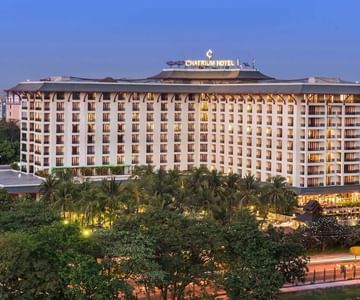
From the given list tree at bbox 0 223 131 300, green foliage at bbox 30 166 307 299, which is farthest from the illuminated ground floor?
tree at bbox 0 223 131 300

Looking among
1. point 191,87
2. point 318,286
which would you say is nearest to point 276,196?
point 318,286

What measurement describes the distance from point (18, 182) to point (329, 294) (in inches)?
1976

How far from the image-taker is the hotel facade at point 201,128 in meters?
101

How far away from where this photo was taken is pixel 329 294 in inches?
2501

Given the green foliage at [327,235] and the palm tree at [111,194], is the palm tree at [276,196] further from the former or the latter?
the palm tree at [111,194]

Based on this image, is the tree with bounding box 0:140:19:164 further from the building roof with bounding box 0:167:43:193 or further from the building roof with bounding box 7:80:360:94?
the building roof with bounding box 7:80:360:94

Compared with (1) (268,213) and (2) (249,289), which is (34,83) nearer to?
(1) (268,213)

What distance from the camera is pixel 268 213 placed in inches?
3642

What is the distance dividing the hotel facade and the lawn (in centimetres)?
3541

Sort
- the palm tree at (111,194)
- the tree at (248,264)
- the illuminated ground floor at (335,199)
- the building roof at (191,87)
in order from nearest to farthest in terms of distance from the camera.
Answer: the tree at (248,264) → the palm tree at (111,194) → the illuminated ground floor at (335,199) → the building roof at (191,87)

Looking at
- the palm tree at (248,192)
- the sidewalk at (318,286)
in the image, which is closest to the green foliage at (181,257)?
the sidewalk at (318,286)

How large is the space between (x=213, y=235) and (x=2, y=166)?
231 feet

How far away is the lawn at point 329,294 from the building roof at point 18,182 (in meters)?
42.4

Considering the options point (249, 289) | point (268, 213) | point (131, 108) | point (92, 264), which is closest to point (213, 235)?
point (249, 289)
